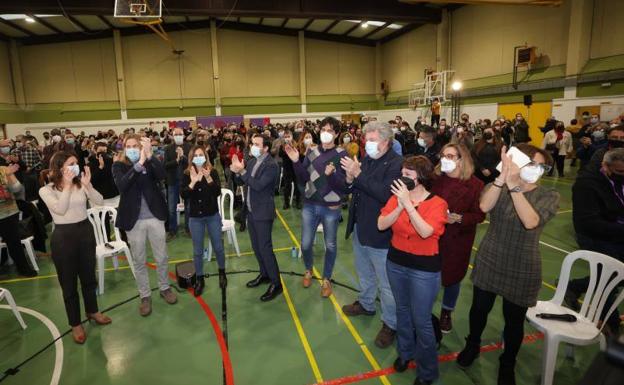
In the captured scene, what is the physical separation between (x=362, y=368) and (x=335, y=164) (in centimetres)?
199

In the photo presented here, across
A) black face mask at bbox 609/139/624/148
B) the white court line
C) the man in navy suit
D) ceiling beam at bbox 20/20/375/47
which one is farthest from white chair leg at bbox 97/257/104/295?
ceiling beam at bbox 20/20/375/47

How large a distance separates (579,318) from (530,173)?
1393 millimetres

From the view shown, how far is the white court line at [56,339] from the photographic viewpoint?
307cm

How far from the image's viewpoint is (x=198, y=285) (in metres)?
4.48

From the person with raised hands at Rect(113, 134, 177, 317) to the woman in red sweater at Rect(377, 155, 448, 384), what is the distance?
259cm

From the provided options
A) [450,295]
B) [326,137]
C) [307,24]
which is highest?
[307,24]

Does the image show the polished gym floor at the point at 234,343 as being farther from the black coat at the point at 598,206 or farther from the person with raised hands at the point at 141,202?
the black coat at the point at 598,206

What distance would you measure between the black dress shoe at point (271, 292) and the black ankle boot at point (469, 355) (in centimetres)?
214

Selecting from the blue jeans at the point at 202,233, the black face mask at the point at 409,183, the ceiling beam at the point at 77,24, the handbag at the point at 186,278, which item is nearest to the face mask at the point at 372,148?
the black face mask at the point at 409,183

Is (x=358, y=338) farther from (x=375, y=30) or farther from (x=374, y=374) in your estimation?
(x=375, y=30)

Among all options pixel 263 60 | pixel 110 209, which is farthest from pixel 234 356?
pixel 263 60

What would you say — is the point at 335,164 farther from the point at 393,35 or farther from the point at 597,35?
the point at 393,35

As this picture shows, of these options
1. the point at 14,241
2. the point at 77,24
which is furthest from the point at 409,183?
the point at 77,24

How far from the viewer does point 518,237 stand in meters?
2.48
